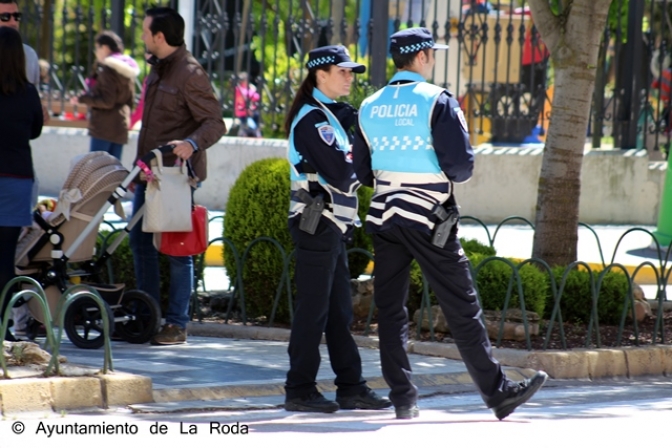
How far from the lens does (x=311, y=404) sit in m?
6.41

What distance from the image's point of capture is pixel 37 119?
7.71 metres

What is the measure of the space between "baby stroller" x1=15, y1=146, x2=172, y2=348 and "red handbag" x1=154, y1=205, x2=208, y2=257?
0.24m

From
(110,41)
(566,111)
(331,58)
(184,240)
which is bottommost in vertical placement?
(184,240)

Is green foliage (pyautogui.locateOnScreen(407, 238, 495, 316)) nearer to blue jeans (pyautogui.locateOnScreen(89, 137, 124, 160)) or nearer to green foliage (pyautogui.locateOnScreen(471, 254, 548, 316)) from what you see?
green foliage (pyautogui.locateOnScreen(471, 254, 548, 316))

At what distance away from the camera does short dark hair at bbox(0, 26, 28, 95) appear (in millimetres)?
A: 7461

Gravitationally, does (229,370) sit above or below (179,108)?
below

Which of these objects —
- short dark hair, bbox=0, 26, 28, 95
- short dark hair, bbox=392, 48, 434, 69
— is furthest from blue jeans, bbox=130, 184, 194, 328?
short dark hair, bbox=392, 48, 434, 69

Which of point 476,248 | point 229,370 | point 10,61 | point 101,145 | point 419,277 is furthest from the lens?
point 101,145

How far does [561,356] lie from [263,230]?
2.35 m

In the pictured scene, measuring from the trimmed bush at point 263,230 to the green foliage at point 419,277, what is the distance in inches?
20.7

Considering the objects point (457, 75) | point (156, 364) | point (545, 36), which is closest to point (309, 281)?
point (156, 364)

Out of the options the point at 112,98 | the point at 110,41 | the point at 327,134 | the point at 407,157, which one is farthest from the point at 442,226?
the point at 112,98

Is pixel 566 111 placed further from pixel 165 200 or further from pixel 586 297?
pixel 165 200

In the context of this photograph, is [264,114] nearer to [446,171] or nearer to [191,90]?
[191,90]
